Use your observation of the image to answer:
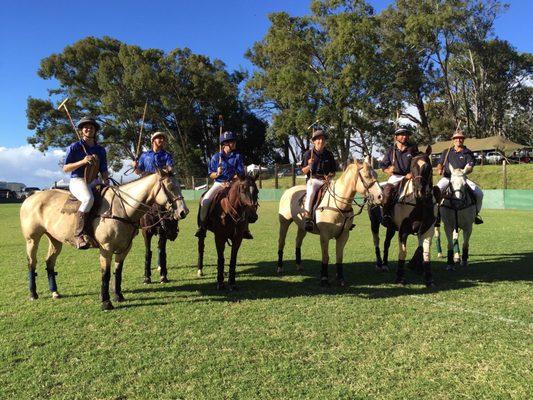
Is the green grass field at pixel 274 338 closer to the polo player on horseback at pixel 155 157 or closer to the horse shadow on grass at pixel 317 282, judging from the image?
the horse shadow on grass at pixel 317 282

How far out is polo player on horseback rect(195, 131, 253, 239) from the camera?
7.54 meters

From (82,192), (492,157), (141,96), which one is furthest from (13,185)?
(82,192)

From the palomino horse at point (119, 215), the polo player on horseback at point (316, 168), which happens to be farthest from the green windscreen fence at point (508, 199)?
the palomino horse at point (119, 215)

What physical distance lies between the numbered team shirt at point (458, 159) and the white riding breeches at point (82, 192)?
737 cm

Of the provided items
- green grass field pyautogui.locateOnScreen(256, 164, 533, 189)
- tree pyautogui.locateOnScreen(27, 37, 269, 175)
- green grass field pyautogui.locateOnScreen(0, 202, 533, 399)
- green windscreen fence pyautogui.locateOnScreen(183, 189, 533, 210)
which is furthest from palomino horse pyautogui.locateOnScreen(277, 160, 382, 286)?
tree pyautogui.locateOnScreen(27, 37, 269, 175)

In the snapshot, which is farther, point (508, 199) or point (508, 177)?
point (508, 177)

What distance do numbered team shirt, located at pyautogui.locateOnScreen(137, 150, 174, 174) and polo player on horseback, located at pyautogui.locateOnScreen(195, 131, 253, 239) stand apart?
3.13ft

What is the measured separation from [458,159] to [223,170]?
205 inches

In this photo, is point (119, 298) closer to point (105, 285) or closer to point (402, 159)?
point (105, 285)

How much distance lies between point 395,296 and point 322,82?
34.7 meters

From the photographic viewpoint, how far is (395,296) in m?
6.68

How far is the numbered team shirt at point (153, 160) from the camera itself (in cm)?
799

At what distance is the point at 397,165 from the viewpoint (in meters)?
7.86

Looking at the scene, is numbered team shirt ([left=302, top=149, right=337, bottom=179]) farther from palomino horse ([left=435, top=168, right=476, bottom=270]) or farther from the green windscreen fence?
the green windscreen fence
